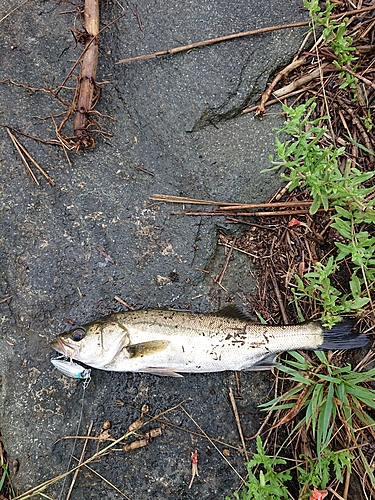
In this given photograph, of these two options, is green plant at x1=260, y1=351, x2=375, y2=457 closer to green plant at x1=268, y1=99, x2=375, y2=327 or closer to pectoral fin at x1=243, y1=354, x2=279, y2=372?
pectoral fin at x1=243, y1=354, x2=279, y2=372

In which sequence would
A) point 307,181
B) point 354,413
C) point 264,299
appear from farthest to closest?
point 264,299, point 354,413, point 307,181

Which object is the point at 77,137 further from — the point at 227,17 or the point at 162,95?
the point at 227,17

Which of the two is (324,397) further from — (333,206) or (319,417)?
(333,206)

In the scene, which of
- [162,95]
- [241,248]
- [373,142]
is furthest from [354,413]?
[162,95]

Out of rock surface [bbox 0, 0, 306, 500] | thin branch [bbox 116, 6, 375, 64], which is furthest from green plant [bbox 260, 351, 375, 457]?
thin branch [bbox 116, 6, 375, 64]

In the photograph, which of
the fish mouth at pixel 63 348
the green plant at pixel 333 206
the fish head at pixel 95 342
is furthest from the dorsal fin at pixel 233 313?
the fish mouth at pixel 63 348
